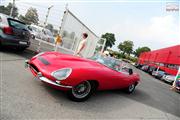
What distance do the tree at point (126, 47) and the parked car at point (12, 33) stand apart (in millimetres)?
105266

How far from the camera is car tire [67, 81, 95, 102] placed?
13.9 ft

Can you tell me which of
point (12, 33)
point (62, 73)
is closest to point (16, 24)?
point (12, 33)

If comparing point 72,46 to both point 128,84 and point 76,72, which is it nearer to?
point 128,84

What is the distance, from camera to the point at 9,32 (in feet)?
23.6

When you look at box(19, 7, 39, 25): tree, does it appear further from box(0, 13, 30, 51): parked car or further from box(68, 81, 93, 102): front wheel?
box(68, 81, 93, 102): front wheel

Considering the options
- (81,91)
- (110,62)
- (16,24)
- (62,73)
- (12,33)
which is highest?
(16,24)

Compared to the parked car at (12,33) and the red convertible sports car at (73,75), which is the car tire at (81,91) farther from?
the parked car at (12,33)

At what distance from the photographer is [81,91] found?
4.38 m

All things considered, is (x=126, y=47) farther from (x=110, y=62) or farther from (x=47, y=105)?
(x=47, y=105)

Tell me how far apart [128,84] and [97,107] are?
2.09 metres

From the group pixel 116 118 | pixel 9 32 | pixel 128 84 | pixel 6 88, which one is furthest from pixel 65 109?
pixel 9 32

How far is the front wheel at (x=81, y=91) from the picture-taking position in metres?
4.23

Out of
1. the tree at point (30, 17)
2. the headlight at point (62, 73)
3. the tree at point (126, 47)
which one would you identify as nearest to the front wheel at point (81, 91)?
the headlight at point (62, 73)

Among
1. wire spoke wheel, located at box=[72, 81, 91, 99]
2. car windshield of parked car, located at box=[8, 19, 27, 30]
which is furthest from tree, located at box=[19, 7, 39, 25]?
wire spoke wheel, located at box=[72, 81, 91, 99]
